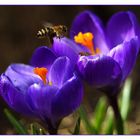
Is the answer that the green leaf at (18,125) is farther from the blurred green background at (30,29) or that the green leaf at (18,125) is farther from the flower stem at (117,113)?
the flower stem at (117,113)

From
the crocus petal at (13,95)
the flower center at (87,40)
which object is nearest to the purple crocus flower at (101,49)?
the flower center at (87,40)

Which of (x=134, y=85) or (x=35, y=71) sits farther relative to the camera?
(x=134, y=85)

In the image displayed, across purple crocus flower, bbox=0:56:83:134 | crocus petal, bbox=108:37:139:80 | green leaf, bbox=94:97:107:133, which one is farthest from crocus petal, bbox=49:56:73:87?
green leaf, bbox=94:97:107:133

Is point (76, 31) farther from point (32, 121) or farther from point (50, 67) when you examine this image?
point (32, 121)

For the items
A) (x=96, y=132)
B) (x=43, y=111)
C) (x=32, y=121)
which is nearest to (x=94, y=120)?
(x=96, y=132)

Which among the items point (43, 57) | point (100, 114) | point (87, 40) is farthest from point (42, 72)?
point (100, 114)

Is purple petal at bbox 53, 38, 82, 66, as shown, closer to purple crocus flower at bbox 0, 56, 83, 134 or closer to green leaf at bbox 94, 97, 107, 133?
purple crocus flower at bbox 0, 56, 83, 134

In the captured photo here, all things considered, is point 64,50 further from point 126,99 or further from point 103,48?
point 126,99
